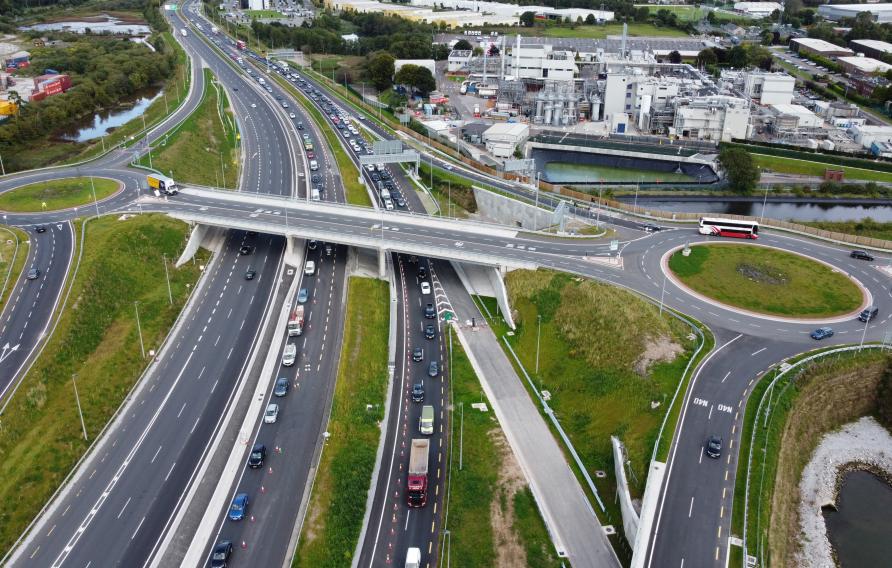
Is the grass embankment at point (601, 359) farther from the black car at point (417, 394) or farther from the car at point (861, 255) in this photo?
the car at point (861, 255)

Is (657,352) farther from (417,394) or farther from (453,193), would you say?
(453,193)

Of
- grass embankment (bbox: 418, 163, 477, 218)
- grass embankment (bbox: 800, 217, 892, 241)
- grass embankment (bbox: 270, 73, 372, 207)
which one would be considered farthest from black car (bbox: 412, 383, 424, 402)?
grass embankment (bbox: 800, 217, 892, 241)

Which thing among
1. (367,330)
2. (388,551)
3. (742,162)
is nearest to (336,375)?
(367,330)

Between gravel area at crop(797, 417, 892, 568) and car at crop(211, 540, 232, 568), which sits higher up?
car at crop(211, 540, 232, 568)

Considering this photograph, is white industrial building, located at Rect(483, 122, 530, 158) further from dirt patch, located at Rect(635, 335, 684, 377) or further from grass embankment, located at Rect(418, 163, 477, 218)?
dirt patch, located at Rect(635, 335, 684, 377)

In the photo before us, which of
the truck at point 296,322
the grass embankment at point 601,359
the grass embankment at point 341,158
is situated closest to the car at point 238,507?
the truck at point 296,322

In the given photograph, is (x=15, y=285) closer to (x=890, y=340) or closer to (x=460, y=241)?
(x=460, y=241)

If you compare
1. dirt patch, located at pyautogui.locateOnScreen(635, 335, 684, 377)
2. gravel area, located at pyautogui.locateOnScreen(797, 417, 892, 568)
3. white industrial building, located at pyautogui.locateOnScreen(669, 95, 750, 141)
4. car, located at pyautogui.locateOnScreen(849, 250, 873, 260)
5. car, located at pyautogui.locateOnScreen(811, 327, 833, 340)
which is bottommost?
gravel area, located at pyautogui.locateOnScreen(797, 417, 892, 568)
